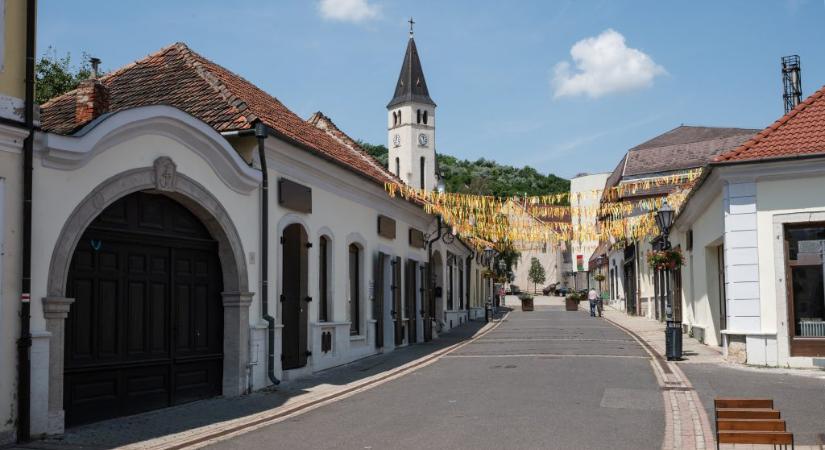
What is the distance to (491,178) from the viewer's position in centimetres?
12162

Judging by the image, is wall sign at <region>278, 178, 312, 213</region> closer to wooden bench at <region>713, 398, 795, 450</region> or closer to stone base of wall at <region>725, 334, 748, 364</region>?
stone base of wall at <region>725, 334, 748, 364</region>

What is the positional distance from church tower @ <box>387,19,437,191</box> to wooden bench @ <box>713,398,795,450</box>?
6477 cm

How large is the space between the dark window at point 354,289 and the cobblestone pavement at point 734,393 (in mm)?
7259

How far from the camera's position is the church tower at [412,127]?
72438mm

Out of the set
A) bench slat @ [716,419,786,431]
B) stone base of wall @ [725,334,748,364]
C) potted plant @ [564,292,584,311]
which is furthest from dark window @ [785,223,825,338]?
potted plant @ [564,292,584,311]

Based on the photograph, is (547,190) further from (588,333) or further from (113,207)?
(113,207)

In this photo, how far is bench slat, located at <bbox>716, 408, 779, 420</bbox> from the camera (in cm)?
672

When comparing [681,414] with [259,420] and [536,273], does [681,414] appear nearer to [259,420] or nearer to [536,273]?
[259,420]

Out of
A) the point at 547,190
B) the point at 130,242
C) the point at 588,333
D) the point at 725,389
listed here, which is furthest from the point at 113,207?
the point at 547,190

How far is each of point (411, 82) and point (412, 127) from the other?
4.46 m

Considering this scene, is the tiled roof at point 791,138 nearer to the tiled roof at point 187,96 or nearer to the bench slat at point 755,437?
the tiled roof at point 187,96

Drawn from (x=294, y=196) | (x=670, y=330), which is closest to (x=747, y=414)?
(x=294, y=196)

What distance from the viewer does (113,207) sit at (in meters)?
10.9

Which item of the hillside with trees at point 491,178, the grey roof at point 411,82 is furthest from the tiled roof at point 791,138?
the hillside with trees at point 491,178
